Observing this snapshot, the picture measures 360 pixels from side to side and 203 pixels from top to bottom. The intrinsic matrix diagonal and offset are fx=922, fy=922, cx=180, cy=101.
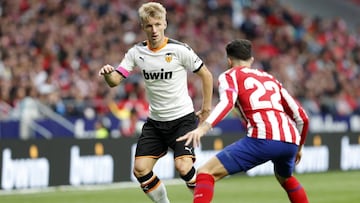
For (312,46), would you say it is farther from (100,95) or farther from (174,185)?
(174,185)

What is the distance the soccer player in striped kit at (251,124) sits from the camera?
26.5 ft

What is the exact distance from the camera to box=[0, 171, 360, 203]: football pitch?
12.8m

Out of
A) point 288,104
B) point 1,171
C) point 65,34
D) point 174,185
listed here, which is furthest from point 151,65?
point 65,34

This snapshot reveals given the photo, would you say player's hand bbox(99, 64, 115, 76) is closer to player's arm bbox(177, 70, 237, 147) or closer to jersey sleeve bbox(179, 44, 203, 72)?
jersey sleeve bbox(179, 44, 203, 72)

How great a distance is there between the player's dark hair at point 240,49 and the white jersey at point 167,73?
1110 millimetres

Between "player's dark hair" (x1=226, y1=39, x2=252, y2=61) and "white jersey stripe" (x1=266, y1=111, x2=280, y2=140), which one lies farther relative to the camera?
"player's dark hair" (x1=226, y1=39, x2=252, y2=61)

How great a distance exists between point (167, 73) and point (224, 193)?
4963mm

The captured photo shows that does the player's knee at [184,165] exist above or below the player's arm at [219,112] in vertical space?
below

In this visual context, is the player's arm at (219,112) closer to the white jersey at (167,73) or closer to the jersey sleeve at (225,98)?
the jersey sleeve at (225,98)

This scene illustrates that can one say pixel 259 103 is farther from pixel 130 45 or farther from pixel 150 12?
pixel 130 45

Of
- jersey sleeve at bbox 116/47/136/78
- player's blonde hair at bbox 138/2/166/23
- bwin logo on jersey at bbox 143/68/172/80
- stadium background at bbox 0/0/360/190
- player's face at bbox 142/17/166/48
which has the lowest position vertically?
stadium background at bbox 0/0/360/190

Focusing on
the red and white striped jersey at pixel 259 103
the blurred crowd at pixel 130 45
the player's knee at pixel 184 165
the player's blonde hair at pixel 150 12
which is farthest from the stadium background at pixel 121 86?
the red and white striped jersey at pixel 259 103

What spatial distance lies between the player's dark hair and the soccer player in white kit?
1.12m

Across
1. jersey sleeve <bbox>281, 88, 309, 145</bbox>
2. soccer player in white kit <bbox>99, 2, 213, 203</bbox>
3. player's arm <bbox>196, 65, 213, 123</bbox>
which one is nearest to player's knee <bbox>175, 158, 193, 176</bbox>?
soccer player in white kit <bbox>99, 2, 213, 203</bbox>
